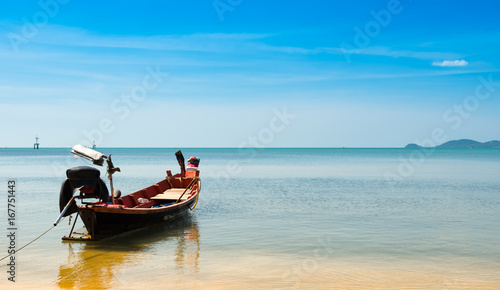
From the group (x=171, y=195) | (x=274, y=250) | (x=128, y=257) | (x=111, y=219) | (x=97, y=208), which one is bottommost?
(x=274, y=250)

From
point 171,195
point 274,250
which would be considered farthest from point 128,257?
point 171,195

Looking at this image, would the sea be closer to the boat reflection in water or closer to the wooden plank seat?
the boat reflection in water

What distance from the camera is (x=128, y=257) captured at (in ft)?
39.2

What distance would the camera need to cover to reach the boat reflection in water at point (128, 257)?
10.2 m

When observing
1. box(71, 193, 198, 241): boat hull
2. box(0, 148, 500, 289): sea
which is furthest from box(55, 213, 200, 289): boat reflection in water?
box(71, 193, 198, 241): boat hull

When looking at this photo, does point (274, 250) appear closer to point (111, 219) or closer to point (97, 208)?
point (111, 219)

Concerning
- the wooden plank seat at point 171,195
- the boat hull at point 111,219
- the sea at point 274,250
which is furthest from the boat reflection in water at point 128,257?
the wooden plank seat at point 171,195

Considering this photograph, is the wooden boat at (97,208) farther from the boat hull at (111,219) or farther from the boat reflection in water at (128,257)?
the boat reflection in water at (128,257)

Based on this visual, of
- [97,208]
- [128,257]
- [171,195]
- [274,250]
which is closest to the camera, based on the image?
[128,257]

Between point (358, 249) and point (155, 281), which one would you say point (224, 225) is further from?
point (155, 281)

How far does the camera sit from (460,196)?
25953mm

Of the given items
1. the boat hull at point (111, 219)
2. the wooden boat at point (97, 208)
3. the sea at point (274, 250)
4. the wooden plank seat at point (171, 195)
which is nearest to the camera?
the sea at point (274, 250)

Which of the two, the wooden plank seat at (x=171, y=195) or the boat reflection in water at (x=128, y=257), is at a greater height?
the wooden plank seat at (x=171, y=195)

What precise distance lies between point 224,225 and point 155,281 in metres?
7.14
